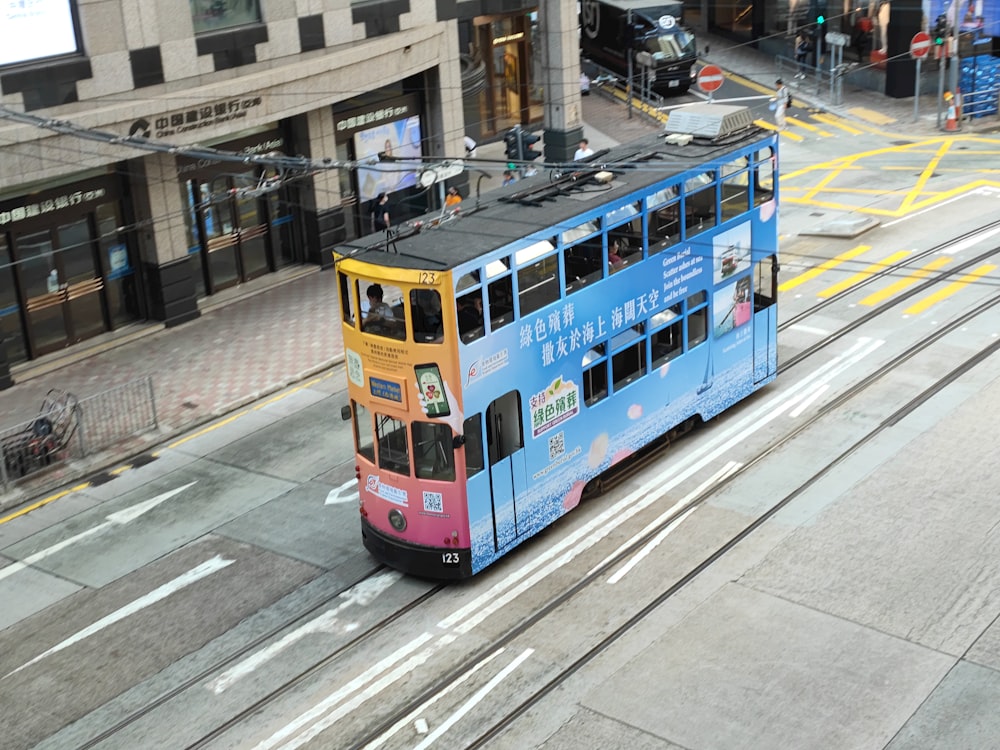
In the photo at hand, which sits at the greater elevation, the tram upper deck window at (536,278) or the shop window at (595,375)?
Answer: the tram upper deck window at (536,278)

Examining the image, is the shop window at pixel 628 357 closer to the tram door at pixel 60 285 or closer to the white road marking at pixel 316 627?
the white road marking at pixel 316 627

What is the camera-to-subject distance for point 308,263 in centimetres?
2945

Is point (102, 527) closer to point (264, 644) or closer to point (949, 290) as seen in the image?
point (264, 644)

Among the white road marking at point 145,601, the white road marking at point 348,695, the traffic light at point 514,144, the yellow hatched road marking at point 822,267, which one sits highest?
the traffic light at point 514,144

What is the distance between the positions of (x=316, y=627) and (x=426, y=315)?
3741 millimetres

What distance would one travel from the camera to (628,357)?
1733 centimetres

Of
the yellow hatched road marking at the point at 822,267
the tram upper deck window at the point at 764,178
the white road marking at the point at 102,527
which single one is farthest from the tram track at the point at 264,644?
the yellow hatched road marking at the point at 822,267

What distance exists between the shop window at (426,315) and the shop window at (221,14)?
12807 millimetres

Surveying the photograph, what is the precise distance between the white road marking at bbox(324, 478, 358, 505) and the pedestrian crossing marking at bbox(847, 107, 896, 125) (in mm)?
27220

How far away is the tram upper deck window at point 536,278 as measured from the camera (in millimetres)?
15359

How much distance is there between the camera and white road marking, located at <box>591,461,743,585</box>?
15852 mm

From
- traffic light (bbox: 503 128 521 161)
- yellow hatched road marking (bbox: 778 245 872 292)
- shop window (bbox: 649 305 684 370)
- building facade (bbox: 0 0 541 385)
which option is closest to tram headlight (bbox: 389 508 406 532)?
shop window (bbox: 649 305 684 370)

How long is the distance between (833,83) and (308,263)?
21703 mm

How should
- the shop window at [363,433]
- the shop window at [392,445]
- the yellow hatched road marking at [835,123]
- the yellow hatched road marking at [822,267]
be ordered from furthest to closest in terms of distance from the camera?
1. the yellow hatched road marking at [835,123]
2. the yellow hatched road marking at [822,267]
3. the shop window at [363,433]
4. the shop window at [392,445]
